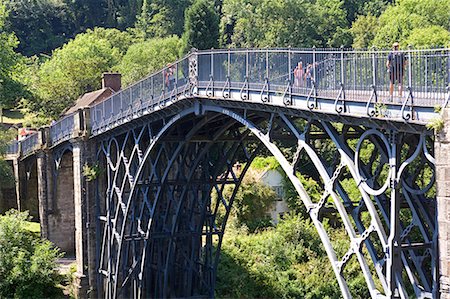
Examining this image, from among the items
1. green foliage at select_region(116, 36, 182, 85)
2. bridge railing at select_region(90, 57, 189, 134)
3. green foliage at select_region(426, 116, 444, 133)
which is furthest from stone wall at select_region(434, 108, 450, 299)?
green foliage at select_region(116, 36, 182, 85)

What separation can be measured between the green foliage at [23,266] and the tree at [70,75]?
2340 centimetres

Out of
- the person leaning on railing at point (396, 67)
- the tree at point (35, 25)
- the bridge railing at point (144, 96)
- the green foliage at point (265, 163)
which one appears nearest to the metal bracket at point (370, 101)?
the person leaning on railing at point (396, 67)

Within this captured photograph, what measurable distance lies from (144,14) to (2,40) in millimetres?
32924

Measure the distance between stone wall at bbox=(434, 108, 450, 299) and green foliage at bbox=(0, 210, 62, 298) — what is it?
19.9m

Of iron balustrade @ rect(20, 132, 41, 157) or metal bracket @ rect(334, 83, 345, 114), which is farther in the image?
iron balustrade @ rect(20, 132, 41, 157)

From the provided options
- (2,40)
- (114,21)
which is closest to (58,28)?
(114,21)

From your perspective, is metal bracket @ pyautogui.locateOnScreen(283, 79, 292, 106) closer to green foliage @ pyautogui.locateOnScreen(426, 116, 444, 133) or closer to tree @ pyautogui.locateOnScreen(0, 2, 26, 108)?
green foliage @ pyautogui.locateOnScreen(426, 116, 444, 133)

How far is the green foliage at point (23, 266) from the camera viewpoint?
91.4ft

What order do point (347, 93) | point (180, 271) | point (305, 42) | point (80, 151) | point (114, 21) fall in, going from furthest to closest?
point (114, 21), point (305, 42), point (80, 151), point (180, 271), point (347, 93)

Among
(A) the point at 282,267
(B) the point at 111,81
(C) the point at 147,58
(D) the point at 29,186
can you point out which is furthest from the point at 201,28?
(A) the point at 282,267

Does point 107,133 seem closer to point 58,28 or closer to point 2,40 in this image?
point 2,40

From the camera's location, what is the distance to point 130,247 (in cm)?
2938

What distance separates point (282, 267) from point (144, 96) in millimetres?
12974

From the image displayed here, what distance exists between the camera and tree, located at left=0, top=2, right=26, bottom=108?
177 feet
